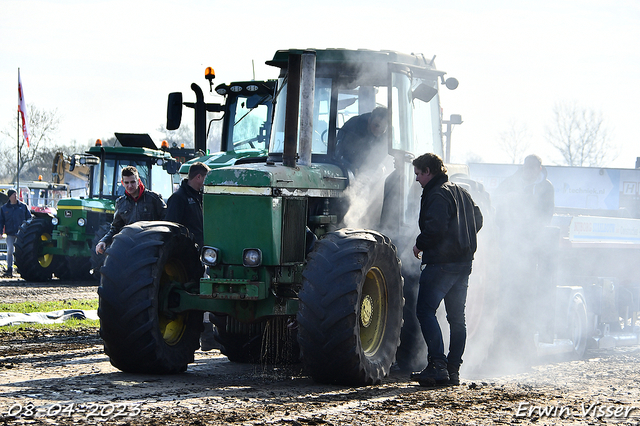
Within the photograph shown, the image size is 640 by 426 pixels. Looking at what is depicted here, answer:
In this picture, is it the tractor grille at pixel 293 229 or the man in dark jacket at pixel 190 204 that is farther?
the man in dark jacket at pixel 190 204

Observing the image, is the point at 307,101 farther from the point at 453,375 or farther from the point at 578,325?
the point at 578,325

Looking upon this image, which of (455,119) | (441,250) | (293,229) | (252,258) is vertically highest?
(455,119)

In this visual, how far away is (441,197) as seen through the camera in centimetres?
696

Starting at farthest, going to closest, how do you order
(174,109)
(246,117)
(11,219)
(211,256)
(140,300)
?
1. (11,219)
2. (246,117)
3. (174,109)
4. (211,256)
5. (140,300)

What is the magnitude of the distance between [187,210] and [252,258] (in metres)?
1.68

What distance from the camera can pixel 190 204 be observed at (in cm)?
804

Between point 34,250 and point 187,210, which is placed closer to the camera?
point 187,210

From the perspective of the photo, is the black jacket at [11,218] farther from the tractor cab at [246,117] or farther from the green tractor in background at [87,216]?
the tractor cab at [246,117]

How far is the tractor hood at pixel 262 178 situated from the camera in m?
6.57

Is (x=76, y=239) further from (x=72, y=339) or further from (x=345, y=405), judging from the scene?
(x=345, y=405)

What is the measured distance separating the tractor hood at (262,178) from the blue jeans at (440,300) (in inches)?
52.2

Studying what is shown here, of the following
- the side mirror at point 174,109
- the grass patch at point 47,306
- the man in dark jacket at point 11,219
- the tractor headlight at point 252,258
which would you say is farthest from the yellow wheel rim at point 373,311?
the man in dark jacket at point 11,219

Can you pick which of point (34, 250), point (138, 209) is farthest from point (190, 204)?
point (34, 250)

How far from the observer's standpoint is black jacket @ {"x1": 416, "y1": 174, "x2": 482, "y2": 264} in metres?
6.94
